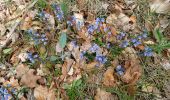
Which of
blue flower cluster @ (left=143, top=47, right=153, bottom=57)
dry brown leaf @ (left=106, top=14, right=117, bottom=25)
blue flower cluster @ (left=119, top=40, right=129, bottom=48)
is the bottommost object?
blue flower cluster @ (left=143, top=47, right=153, bottom=57)

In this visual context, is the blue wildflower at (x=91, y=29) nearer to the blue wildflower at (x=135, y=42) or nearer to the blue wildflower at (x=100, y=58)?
the blue wildflower at (x=100, y=58)

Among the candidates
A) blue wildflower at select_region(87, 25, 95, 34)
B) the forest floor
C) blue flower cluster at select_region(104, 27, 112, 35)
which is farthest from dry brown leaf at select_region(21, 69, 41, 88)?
blue flower cluster at select_region(104, 27, 112, 35)

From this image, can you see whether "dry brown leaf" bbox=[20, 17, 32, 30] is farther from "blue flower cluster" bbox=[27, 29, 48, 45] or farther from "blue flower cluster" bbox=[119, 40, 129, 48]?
"blue flower cluster" bbox=[119, 40, 129, 48]

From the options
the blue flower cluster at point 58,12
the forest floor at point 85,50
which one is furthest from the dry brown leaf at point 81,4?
the blue flower cluster at point 58,12

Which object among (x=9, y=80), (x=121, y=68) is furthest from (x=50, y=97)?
(x=121, y=68)

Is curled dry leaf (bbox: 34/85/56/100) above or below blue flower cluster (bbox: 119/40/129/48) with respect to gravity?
below

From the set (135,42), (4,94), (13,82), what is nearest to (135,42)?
(135,42)

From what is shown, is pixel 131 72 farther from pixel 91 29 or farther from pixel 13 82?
pixel 13 82

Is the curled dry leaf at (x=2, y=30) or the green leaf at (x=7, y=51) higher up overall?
the curled dry leaf at (x=2, y=30)
